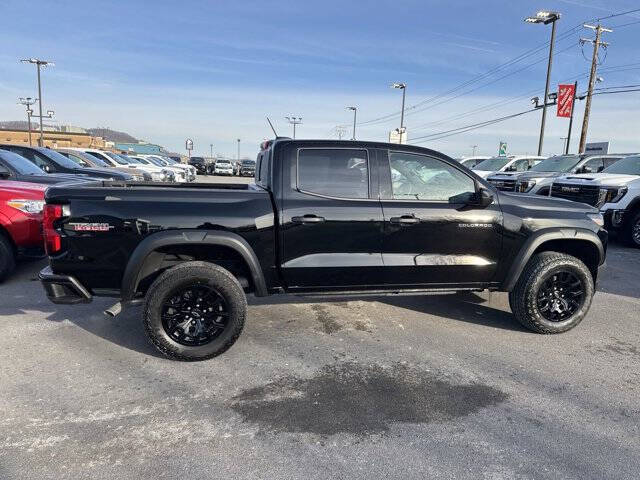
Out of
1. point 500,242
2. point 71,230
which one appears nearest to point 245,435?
point 71,230

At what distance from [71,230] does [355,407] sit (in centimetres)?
251

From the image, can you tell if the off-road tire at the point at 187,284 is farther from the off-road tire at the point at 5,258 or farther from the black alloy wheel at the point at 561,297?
the off-road tire at the point at 5,258

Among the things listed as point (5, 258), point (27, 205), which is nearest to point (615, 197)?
point (27, 205)

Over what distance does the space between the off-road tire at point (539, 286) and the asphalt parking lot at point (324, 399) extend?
0.16 m

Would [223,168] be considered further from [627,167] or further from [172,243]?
[172,243]

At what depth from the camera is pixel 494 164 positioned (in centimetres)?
1747

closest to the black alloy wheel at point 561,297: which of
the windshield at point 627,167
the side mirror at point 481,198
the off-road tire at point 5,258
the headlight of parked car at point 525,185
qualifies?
the side mirror at point 481,198

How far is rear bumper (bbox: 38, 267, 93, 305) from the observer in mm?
3453

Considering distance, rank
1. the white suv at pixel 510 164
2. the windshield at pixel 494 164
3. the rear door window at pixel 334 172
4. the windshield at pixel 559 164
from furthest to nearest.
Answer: the windshield at pixel 494 164
the white suv at pixel 510 164
the windshield at pixel 559 164
the rear door window at pixel 334 172

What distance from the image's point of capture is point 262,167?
448 cm

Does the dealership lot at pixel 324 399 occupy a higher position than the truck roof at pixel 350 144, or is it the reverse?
the truck roof at pixel 350 144

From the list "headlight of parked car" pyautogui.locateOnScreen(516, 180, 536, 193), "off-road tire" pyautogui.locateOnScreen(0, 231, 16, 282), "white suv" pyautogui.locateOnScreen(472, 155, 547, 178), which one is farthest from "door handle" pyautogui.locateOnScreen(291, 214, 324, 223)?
"white suv" pyautogui.locateOnScreen(472, 155, 547, 178)

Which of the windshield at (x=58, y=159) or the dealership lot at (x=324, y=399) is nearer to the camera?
the dealership lot at (x=324, y=399)

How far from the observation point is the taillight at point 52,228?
3.39 metres
